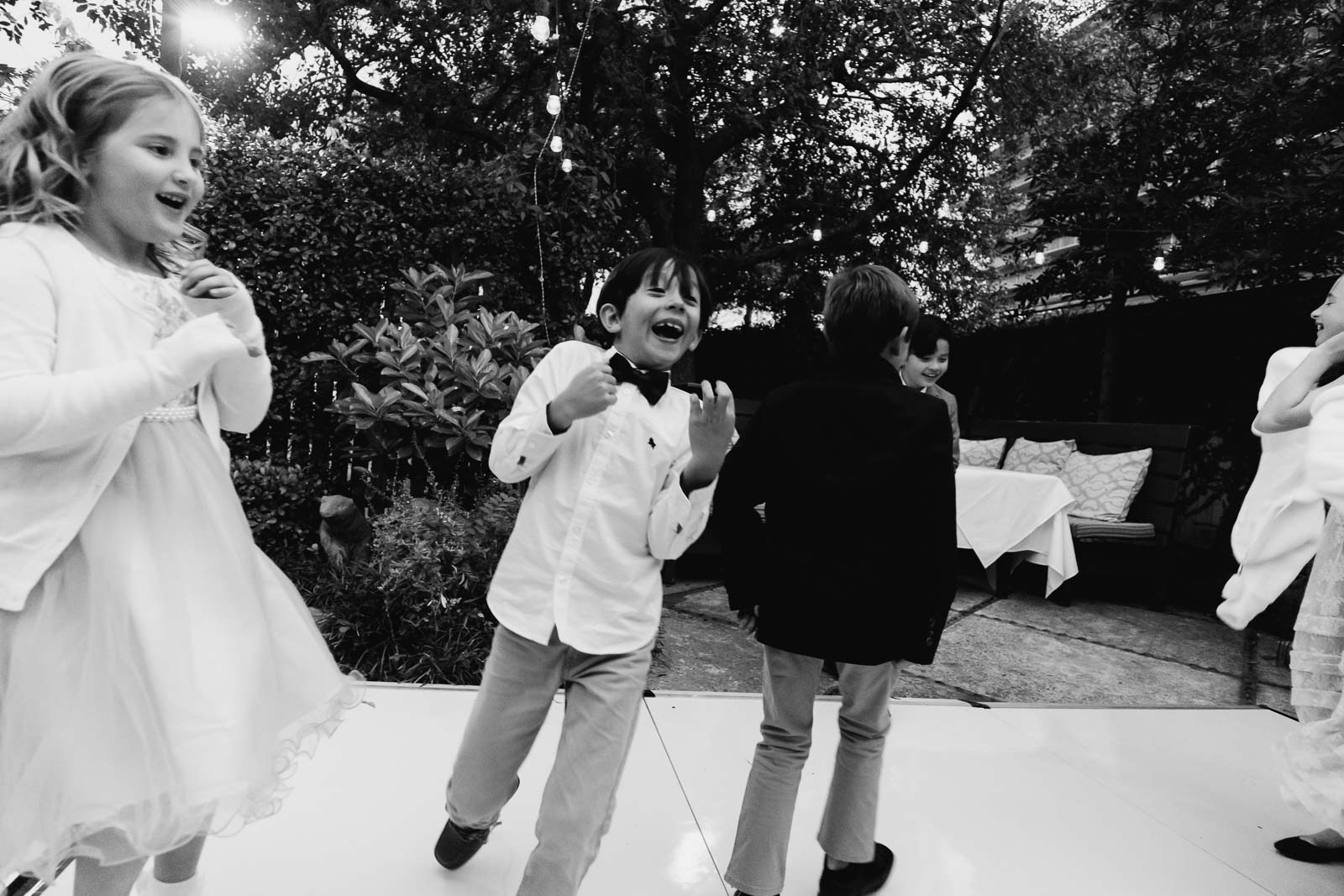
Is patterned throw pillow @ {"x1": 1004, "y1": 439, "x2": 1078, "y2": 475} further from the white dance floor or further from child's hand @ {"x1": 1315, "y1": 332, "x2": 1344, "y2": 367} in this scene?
child's hand @ {"x1": 1315, "y1": 332, "x2": 1344, "y2": 367}

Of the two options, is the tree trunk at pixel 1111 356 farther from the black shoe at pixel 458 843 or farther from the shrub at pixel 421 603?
the black shoe at pixel 458 843


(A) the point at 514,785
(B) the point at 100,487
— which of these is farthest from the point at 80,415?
(A) the point at 514,785

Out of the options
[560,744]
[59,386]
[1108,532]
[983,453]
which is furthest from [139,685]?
[983,453]

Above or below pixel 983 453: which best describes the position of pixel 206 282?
above

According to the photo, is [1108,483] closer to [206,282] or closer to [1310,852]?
[1310,852]

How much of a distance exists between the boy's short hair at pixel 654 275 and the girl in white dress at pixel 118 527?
2.30ft

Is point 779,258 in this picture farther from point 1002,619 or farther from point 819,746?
point 819,746

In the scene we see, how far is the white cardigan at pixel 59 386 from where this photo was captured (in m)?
0.95

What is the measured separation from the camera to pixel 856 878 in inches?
67.6

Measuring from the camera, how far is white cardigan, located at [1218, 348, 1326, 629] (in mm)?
2094

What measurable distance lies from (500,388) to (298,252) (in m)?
1.53

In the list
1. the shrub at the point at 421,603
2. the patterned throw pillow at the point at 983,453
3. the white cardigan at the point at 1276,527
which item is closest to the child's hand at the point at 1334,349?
the white cardigan at the point at 1276,527

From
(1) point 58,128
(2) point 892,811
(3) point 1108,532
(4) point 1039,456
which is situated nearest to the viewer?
(1) point 58,128

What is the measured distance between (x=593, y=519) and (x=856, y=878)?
0.93m
